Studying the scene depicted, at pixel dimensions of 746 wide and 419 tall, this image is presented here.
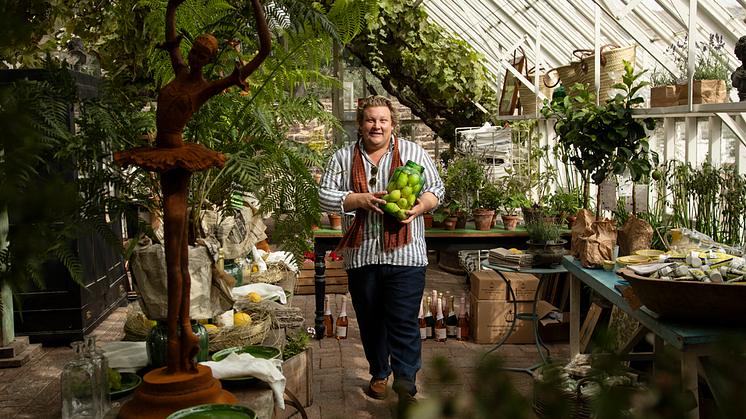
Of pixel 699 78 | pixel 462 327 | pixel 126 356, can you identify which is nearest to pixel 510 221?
pixel 462 327

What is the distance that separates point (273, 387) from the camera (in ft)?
6.02

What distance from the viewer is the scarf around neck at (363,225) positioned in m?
2.74

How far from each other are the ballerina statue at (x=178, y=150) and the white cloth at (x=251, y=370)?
1.18 feet

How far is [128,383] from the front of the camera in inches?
71.2

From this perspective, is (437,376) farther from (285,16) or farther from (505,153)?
(505,153)

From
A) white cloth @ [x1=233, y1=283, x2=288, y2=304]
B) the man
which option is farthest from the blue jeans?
white cloth @ [x1=233, y1=283, x2=288, y2=304]

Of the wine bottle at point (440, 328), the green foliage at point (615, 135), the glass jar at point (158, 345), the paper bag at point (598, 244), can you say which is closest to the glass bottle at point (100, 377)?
the glass jar at point (158, 345)

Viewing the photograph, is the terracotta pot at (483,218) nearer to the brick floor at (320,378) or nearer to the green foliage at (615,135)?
the brick floor at (320,378)

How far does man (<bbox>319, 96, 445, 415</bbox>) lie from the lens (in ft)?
9.00

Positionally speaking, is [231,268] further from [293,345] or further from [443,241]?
[443,241]

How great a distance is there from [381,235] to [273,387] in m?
1.09

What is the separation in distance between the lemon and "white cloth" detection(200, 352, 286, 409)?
1.66 ft

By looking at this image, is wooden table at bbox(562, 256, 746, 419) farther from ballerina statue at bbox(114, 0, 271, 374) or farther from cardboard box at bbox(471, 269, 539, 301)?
cardboard box at bbox(471, 269, 539, 301)

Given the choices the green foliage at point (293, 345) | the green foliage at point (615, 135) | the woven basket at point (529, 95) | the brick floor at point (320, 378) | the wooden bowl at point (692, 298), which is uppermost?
the woven basket at point (529, 95)
